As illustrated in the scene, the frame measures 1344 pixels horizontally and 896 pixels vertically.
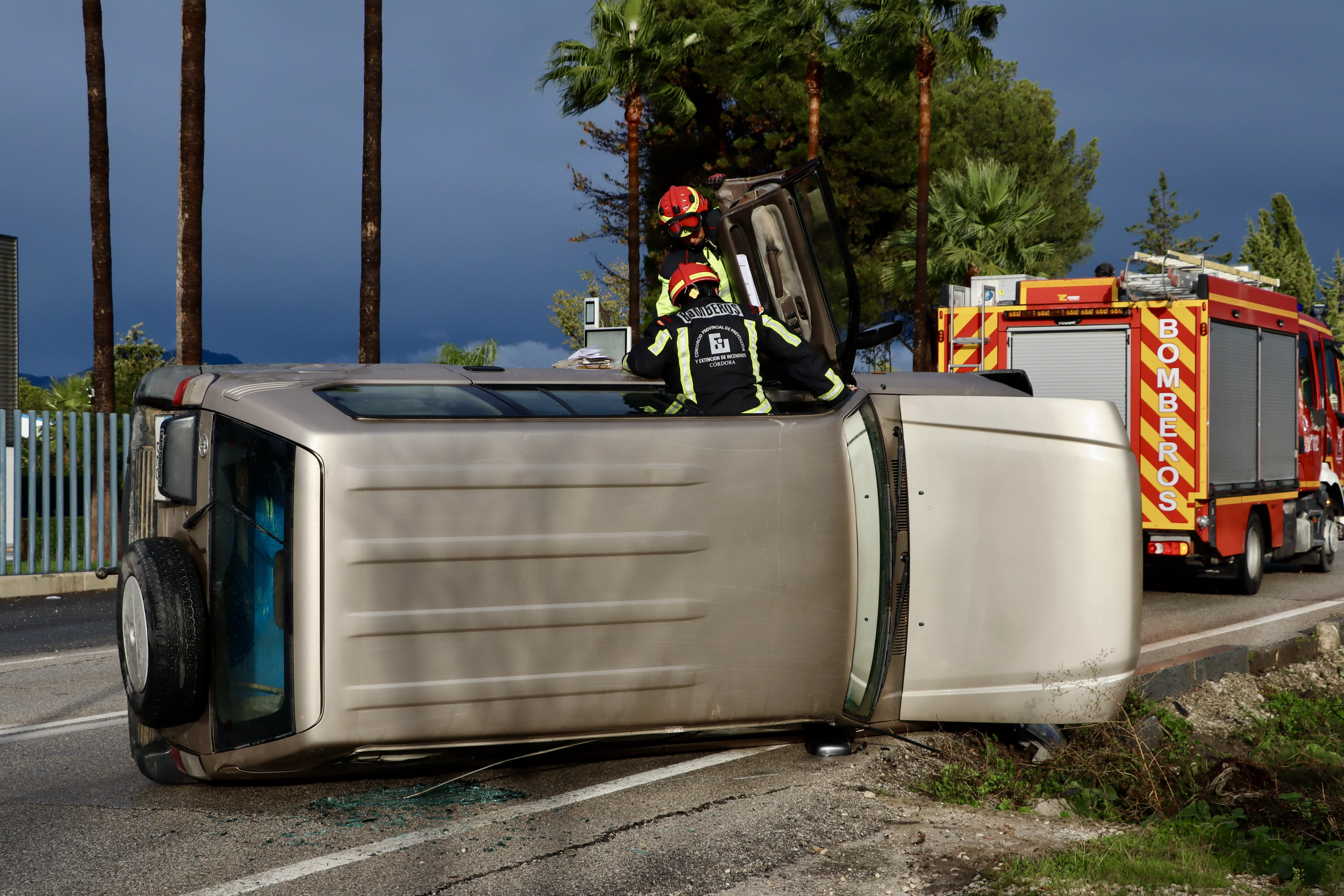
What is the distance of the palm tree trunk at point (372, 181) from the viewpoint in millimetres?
17250

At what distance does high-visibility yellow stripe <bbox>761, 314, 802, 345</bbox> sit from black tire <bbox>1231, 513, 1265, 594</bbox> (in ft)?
26.5

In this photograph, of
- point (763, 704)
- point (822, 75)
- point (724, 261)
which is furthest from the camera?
point (822, 75)

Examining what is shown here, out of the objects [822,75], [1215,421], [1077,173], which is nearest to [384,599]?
[1215,421]

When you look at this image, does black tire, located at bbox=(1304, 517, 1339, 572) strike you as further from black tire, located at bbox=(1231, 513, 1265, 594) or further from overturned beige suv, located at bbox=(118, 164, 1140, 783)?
overturned beige suv, located at bbox=(118, 164, 1140, 783)

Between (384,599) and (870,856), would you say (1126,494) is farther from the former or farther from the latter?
(384,599)

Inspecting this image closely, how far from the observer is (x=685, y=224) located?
17.2 feet

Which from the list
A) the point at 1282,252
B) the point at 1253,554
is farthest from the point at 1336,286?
the point at 1253,554

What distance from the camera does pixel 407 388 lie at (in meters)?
4.33

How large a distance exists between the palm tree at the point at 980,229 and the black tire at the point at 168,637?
936 inches

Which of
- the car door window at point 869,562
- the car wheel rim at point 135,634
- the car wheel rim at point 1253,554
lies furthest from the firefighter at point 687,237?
the car wheel rim at point 1253,554

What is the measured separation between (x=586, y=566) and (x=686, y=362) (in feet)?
4.05

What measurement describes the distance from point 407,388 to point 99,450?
430 inches

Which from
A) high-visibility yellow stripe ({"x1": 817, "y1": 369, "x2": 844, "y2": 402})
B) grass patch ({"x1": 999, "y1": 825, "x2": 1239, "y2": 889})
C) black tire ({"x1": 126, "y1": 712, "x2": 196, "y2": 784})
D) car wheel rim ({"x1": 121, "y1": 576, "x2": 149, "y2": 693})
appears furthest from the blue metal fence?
grass patch ({"x1": 999, "y1": 825, "x2": 1239, "y2": 889})

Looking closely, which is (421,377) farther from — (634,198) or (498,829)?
Answer: (634,198)
